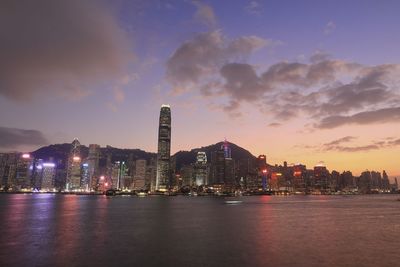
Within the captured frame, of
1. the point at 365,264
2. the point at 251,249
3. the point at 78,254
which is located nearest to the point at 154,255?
the point at 78,254

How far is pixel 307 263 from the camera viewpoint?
3422 cm

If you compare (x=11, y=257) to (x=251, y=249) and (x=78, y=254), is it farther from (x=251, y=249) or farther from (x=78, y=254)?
(x=251, y=249)

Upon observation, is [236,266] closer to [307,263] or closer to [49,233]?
[307,263]

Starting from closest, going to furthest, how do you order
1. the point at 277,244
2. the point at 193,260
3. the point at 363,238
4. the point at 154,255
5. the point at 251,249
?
the point at 193,260 → the point at 154,255 → the point at 251,249 → the point at 277,244 → the point at 363,238

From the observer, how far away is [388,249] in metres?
42.1

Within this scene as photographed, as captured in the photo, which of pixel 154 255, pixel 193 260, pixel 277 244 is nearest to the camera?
pixel 193 260

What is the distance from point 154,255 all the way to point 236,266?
31.9 feet

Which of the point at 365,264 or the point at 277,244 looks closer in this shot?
the point at 365,264

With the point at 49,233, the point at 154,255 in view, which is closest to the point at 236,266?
the point at 154,255

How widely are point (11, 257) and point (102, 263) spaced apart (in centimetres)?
1003

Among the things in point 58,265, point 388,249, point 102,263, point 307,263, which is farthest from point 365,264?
point 58,265

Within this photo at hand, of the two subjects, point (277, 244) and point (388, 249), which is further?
point (277, 244)

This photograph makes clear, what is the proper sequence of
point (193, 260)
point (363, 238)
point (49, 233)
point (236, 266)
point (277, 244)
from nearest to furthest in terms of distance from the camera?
1. point (236, 266)
2. point (193, 260)
3. point (277, 244)
4. point (363, 238)
5. point (49, 233)

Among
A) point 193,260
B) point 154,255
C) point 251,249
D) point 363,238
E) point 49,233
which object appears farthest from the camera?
point 49,233
